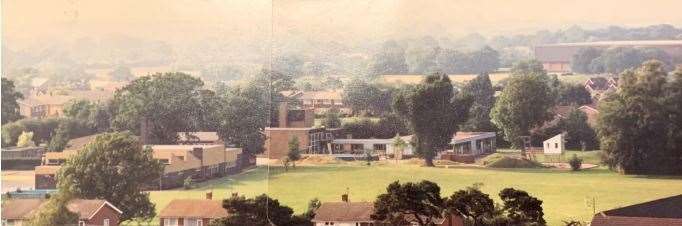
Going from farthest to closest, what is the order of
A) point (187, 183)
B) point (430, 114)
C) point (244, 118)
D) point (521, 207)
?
point (244, 118)
point (187, 183)
point (430, 114)
point (521, 207)

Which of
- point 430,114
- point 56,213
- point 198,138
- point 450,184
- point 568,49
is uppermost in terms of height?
point 568,49

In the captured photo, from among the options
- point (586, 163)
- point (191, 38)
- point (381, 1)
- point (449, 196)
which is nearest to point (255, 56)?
point (191, 38)

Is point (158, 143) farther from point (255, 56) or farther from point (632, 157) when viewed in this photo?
point (632, 157)

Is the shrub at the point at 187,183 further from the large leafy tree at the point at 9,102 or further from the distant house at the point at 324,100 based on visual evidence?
the large leafy tree at the point at 9,102

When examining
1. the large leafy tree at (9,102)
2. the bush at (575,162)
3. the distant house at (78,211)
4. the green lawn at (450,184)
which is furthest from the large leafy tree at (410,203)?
the large leafy tree at (9,102)

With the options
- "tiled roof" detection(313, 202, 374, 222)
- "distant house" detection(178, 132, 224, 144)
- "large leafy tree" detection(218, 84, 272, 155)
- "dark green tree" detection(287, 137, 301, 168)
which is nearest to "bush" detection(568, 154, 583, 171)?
"tiled roof" detection(313, 202, 374, 222)

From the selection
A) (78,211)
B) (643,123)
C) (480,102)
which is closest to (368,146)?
(480,102)

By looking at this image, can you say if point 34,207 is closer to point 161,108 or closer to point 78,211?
point 78,211
